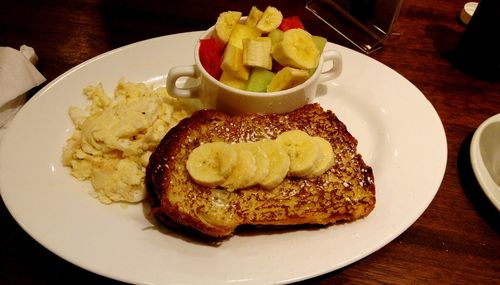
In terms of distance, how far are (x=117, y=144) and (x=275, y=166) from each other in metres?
0.53

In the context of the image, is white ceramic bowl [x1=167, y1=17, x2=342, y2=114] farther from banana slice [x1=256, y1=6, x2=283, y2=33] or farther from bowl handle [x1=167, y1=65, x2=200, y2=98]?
banana slice [x1=256, y1=6, x2=283, y2=33]

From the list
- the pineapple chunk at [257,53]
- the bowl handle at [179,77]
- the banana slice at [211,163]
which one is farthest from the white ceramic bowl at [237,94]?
the banana slice at [211,163]

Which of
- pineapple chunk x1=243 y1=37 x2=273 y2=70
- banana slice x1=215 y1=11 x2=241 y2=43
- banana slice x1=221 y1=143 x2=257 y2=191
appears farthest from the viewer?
banana slice x1=215 y1=11 x2=241 y2=43

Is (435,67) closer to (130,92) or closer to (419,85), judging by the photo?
(419,85)

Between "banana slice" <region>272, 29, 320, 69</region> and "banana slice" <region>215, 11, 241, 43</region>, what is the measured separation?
7.6 inches

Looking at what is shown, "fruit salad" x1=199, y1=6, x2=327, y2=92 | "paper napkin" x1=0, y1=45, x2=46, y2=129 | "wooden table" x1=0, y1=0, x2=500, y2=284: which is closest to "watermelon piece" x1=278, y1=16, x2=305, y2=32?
"fruit salad" x1=199, y1=6, x2=327, y2=92

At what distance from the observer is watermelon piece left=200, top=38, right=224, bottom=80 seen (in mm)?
1491

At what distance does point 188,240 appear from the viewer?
125 cm

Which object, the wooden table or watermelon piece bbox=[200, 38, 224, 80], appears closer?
the wooden table

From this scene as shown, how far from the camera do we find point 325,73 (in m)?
1.69

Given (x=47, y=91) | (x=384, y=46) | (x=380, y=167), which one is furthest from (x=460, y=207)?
(x=47, y=91)

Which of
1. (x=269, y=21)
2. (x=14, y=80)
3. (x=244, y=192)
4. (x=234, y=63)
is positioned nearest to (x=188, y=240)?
(x=244, y=192)

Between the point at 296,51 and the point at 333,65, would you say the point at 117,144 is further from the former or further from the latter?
the point at 333,65

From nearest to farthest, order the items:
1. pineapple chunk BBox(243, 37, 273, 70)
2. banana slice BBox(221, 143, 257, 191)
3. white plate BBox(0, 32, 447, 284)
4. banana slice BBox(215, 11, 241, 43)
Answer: white plate BBox(0, 32, 447, 284) < banana slice BBox(221, 143, 257, 191) < pineapple chunk BBox(243, 37, 273, 70) < banana slice BBox(215, 11, 241, 43)
